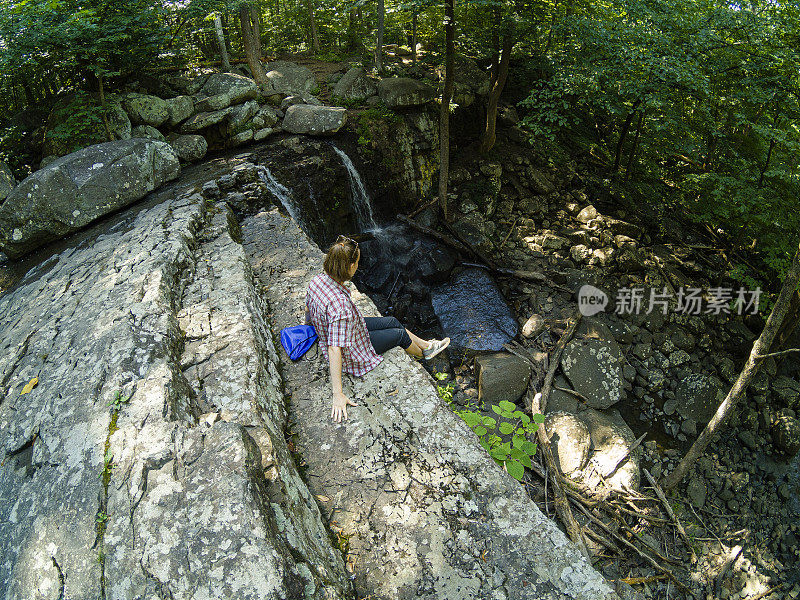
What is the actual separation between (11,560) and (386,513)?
1.94 m

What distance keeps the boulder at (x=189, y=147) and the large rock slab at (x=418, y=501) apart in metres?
6.15

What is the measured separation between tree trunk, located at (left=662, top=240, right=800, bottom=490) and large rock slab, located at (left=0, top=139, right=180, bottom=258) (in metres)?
8.85

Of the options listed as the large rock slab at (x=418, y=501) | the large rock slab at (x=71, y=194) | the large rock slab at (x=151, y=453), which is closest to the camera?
the large rock slab at (x=151, y=453)

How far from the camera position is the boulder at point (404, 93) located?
32.5 feet

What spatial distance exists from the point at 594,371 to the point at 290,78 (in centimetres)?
988

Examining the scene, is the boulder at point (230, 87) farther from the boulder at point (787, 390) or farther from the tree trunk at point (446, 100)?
the boulder at point (787, 390)

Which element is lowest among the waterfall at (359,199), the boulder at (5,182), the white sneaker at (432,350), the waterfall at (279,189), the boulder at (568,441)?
the boulder at (568,441)

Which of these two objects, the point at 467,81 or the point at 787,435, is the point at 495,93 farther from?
the point at 787,435

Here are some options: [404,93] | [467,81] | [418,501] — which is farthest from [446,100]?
[418,501]

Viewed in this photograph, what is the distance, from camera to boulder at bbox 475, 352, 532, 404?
21.2 feet

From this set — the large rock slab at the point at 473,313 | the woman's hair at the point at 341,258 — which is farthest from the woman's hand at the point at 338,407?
the large rock slab at the point at 473,313

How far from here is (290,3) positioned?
1383 cm

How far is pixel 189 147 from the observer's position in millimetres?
7891

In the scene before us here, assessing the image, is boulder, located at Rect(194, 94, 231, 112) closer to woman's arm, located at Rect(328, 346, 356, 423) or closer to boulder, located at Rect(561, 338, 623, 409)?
woman's arm, located at Rect(328, 346, 356, 423)
